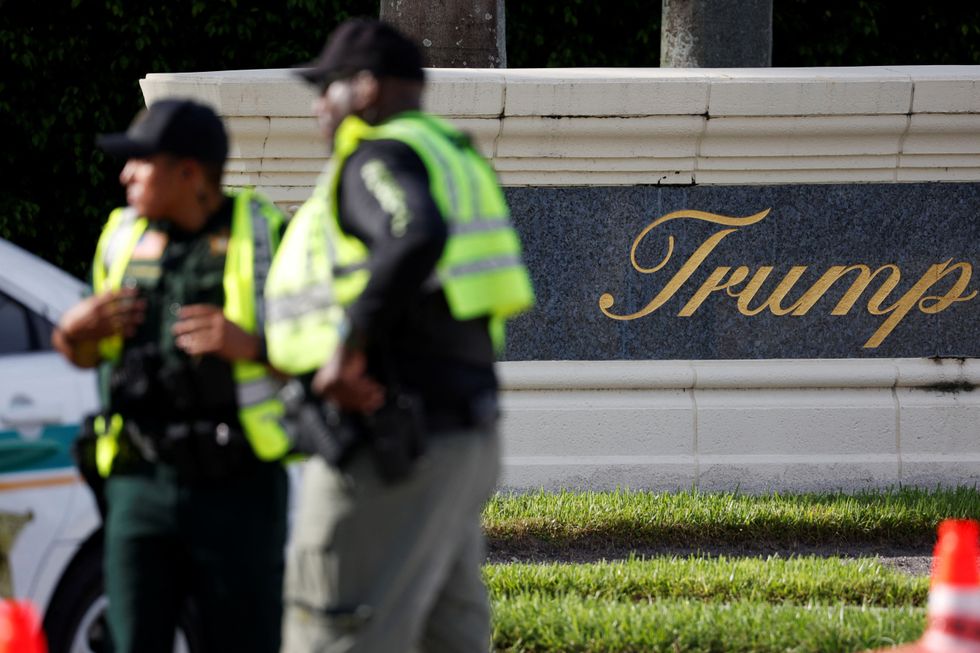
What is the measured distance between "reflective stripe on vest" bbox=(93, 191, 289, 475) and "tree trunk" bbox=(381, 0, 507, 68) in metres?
5.57

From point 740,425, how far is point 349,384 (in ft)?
16.0

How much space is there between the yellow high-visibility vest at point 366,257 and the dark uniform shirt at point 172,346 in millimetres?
207

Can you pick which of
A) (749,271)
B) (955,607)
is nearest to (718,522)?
(749,271)

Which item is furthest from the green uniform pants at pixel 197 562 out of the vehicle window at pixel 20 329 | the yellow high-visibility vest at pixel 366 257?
the vehicle window at pixel 20 329

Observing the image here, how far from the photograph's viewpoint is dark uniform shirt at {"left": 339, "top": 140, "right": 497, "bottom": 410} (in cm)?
274

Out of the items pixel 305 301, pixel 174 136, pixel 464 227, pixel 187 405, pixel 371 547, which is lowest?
pixel 371 547

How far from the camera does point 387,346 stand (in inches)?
113

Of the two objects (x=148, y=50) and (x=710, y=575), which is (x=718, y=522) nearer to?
(x=710, y=575)

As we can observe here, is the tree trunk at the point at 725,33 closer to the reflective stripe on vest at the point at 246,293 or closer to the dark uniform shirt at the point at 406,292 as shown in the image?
the reflective stripe on vest at the point at 246,293

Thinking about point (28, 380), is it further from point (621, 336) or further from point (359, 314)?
point (621, 336)

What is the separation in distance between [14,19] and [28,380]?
9307 millimetres

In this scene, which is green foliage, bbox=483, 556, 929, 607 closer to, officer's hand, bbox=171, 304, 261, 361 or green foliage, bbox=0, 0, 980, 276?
officer's hand, bbox=171, 304, 261, 361

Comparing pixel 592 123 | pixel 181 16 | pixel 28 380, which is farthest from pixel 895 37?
pixel 28 380

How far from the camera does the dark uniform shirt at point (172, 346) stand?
124 inches
